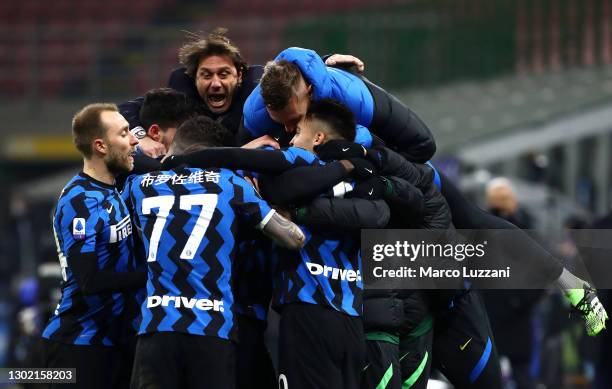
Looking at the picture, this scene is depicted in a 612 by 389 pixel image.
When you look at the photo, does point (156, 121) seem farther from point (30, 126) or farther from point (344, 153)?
point (30, 126)

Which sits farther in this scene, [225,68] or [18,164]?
[18,164]

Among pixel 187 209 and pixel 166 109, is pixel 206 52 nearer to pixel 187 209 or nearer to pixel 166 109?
pixel 166 109

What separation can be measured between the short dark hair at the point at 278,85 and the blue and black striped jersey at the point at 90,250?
96 centimetres

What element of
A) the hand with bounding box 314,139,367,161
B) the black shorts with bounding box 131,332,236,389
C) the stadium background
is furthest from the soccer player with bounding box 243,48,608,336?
the stadium background

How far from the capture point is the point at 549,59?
17.6 meters

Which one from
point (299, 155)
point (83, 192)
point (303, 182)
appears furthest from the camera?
point (83, 192)

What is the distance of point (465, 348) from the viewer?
664 centimetres

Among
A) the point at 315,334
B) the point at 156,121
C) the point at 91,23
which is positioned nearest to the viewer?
the point at 315,334

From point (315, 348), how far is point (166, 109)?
5.44 feet

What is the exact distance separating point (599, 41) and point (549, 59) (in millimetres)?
786

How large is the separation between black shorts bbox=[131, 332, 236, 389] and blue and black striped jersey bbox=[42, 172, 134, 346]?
60 cm

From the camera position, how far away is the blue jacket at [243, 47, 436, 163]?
5.98 meters

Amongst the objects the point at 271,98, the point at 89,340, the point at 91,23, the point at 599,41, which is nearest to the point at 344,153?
the point at 271,98

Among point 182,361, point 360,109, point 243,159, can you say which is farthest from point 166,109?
point 182,361
